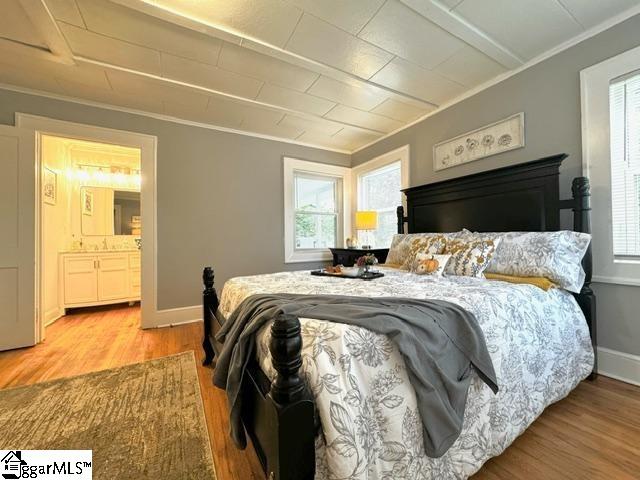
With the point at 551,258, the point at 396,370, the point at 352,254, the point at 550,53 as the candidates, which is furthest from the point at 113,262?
the point at 550,53

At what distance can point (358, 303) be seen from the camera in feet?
4.14

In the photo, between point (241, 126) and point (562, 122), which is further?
point (241, 126)

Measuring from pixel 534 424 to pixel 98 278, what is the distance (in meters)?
5.27

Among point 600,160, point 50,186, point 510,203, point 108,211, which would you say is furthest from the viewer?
point 108,211

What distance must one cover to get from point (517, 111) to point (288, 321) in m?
2.93

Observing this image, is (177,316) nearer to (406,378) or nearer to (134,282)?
(134,282)

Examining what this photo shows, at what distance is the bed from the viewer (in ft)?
2.75

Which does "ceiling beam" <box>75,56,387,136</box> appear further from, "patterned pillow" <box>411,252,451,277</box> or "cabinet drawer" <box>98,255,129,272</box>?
"cabinet drawer" <box>98,255,129,272</box>

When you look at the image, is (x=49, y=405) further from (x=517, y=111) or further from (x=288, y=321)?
(x=517, y=111)

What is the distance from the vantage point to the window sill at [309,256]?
13.8 feet

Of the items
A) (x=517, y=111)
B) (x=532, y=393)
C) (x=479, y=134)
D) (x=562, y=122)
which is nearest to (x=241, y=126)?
(x=479, y=134)

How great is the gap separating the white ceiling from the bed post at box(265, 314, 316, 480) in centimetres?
208

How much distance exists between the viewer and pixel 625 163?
6.41ft

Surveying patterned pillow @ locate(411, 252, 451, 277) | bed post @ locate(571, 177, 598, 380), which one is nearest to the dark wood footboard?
patterned pillow @ locate(411, 252, 451, 277)
